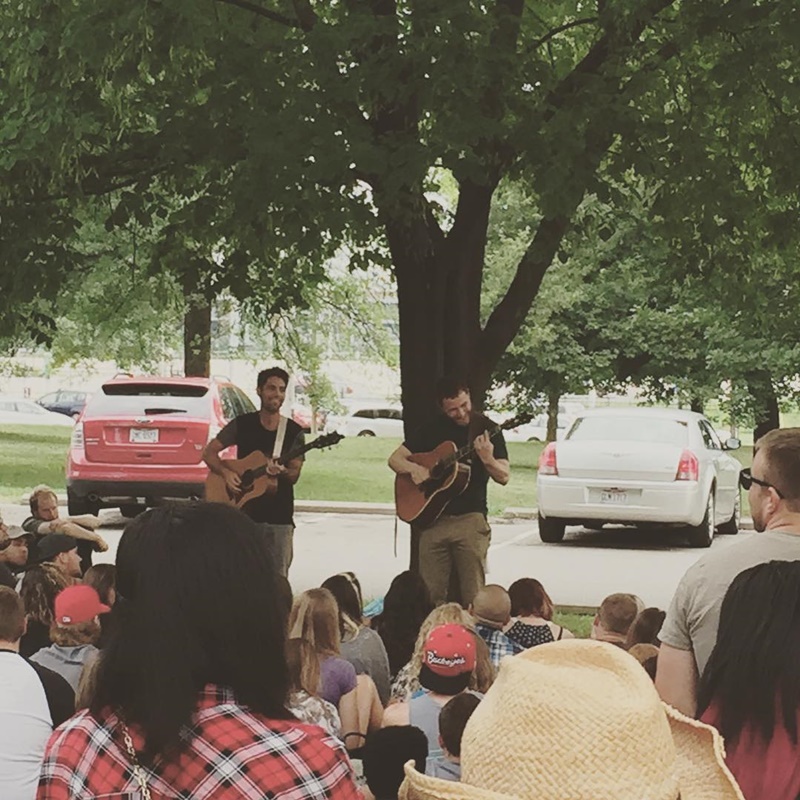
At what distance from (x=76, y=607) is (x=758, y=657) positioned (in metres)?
3.55

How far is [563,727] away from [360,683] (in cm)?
401

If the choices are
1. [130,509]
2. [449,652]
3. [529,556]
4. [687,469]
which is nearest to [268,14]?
[449,652]

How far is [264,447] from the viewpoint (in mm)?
10367

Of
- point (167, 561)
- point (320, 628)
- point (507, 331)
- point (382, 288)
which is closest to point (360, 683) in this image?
point (320, 628)

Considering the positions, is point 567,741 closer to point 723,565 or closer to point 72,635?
point 723,565

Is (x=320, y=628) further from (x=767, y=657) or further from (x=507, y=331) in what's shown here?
(x=507, y=331)

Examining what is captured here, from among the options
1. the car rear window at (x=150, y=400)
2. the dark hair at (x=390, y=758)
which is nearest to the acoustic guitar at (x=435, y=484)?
the dark hair at (x=390, y=758)

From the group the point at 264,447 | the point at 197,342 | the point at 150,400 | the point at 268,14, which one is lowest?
the point at 264,447

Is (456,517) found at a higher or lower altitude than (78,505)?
higher

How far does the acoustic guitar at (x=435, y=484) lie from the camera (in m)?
9.69

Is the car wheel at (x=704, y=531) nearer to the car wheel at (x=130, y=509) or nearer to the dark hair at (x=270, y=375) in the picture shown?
the car wheel at (x=130, y=509)

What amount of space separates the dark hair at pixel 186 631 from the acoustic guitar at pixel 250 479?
7534 millimetres

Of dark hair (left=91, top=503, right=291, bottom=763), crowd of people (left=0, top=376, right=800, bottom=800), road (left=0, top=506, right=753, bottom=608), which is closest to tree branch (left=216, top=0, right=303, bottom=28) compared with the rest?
road (left=0, top=506, right=753, bottom=608)

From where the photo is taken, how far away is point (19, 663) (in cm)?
416
